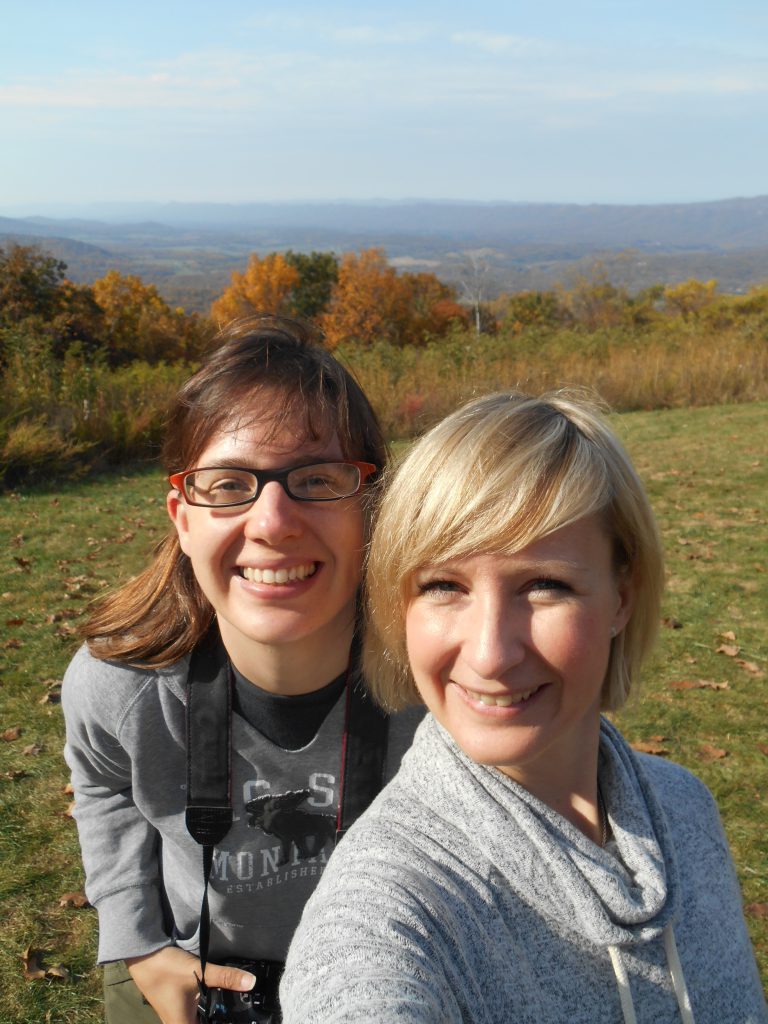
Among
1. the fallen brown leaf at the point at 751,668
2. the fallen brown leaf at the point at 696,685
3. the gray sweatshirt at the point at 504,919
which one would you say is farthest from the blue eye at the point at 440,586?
the fallen brown leaf at the point at 751,668

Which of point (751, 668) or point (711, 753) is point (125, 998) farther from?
point (751, 668)

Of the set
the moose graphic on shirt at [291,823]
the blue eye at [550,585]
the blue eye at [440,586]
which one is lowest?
the moose graphic on shirt at [291,823]

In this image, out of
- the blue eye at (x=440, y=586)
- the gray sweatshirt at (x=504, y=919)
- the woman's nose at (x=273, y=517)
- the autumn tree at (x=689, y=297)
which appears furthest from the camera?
the autumn tree at (x=689, y=297)

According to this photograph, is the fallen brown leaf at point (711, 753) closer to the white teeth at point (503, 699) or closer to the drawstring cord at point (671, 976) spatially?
the drawstring cord at point (671, 976)

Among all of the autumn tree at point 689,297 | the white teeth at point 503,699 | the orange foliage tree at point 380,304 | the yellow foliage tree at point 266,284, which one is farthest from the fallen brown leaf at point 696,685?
the yellow foliage tree at point 266,284

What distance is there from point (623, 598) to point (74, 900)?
9.95 ft

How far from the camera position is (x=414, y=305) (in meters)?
70.9

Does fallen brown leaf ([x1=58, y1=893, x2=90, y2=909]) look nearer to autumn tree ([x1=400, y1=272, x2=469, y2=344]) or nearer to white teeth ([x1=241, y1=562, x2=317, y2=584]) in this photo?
white teeth ([x1=241, y1=562, x2=317, y2=584])

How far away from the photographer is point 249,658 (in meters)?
1.94

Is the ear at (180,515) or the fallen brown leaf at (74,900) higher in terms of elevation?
the ear at (180,515)

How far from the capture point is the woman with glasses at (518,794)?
1.26m

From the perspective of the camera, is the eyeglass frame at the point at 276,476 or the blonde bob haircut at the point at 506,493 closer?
the blonde bob haircut at the point at 506,493

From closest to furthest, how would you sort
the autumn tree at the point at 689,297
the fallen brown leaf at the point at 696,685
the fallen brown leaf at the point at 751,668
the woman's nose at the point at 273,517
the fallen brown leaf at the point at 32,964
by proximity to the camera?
the woman's nose at the point at 273,517 < the fallen brown leaf at the point at 32,964 < the fallen brown leaf at the point at 696,685 < the fallen brown leaf at the point at 751,668 < the autumn tree at the point at 689,297

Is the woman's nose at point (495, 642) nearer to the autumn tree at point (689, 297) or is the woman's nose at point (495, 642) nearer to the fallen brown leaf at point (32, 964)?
the fallen brown leaf at point (32, 964)
